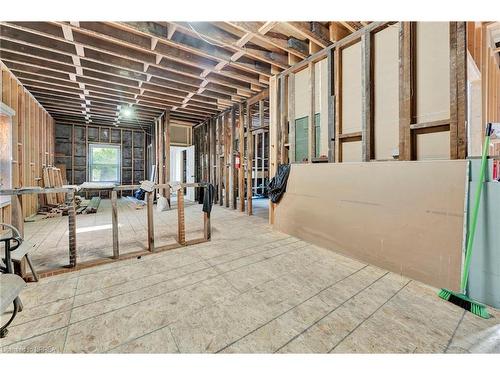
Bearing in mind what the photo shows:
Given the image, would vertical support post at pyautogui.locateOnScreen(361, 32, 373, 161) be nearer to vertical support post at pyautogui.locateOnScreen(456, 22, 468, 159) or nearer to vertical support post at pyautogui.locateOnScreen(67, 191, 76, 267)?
vertical support post at pyautogui.locateOnScreen(456, 22, 468, 159)

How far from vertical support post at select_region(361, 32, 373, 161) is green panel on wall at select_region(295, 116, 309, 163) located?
1.09 meters

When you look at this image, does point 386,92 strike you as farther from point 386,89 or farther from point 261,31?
point 261,31

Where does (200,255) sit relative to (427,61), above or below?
Result: below

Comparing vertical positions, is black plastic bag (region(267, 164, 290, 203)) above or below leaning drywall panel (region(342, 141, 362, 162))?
below

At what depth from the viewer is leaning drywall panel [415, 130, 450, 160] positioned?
236cm

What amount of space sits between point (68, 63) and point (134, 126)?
231 inches

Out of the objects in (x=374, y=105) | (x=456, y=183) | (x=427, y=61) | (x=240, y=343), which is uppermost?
(x=427, y=61)

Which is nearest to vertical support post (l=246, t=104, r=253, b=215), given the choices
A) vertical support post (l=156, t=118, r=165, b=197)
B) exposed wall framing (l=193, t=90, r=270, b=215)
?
exposed wall framing (l=193, t=90, r=270, b=215)

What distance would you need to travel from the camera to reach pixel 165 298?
1881 mm

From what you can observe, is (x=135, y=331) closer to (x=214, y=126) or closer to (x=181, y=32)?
(x=181, y=32)

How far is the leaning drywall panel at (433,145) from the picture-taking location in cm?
236

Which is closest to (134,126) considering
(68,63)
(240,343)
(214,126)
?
(214,126)
